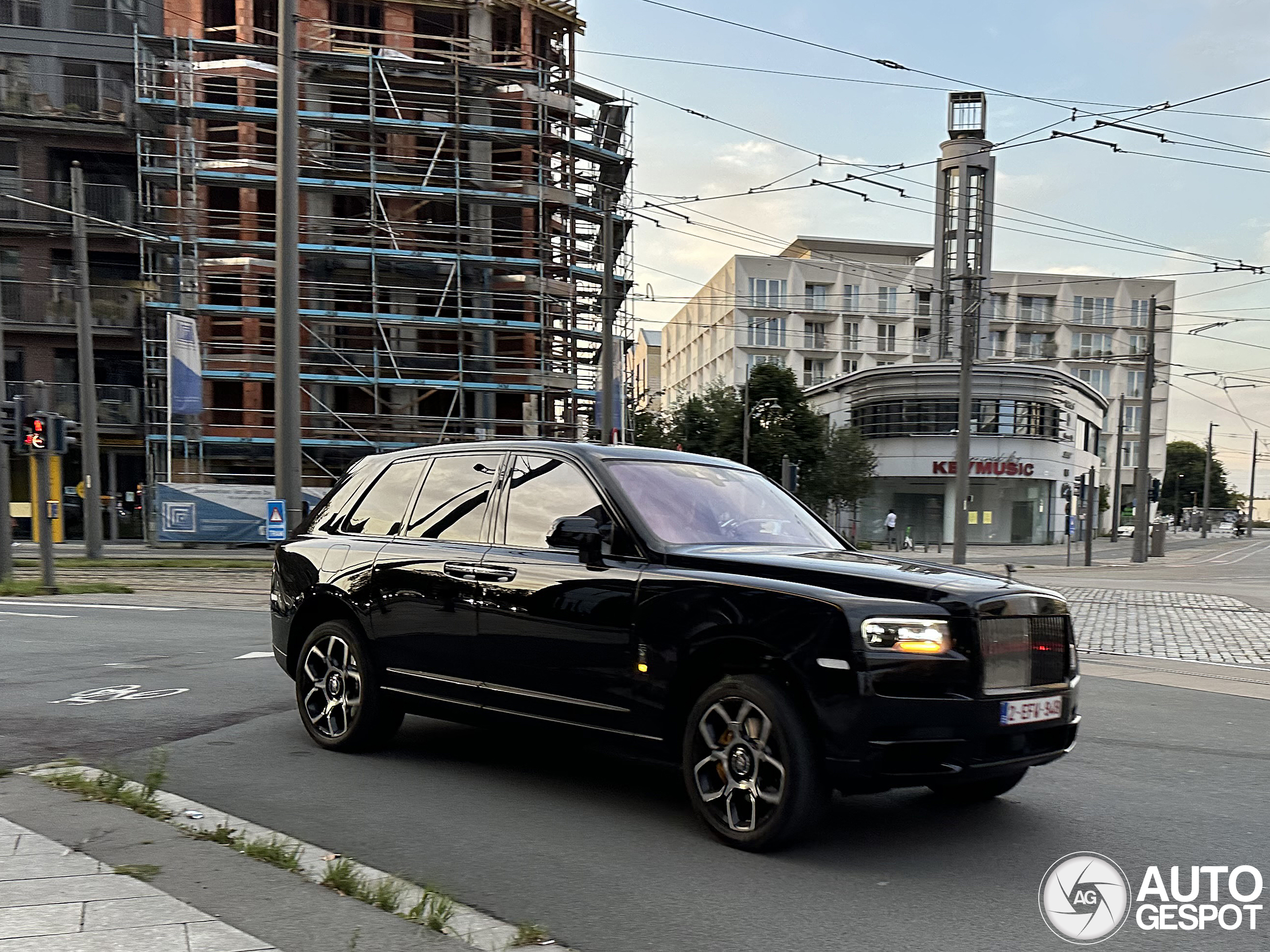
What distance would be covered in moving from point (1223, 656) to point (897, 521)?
156 ft

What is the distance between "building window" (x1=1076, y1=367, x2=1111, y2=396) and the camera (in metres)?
84.9

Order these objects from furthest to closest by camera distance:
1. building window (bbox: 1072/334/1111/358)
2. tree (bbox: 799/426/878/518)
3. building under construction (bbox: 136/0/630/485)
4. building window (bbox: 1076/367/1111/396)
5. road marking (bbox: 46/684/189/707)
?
building window (bbox: 1076/367/1111/396) → building window (bbox: 1072/334/1111/358) → tree (bbox: 799/426/878/518) → building under construction (bbox: 136/0/630/485) → road marking (bbox: 46/684/189/707)

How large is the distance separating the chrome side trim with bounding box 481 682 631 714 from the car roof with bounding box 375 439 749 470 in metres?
1.20

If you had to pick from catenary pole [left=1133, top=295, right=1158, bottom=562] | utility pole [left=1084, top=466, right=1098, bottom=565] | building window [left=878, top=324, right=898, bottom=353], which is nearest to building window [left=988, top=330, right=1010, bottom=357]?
building window [left=878, top=324, right=898, bottom=353]

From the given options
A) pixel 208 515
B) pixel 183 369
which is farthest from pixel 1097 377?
pixel 183 369

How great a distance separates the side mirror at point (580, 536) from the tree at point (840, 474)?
43.9 meters

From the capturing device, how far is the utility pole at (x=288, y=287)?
50.0ft

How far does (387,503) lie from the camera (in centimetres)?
659

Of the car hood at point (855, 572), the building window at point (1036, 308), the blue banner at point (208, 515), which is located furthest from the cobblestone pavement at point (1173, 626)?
the building window at point (1036, 308)

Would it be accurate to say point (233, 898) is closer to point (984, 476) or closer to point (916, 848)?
point (916, 848)

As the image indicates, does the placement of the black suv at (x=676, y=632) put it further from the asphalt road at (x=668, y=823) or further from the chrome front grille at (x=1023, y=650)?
the asphalt road at (x=668, y=823)

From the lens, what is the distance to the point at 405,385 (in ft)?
110

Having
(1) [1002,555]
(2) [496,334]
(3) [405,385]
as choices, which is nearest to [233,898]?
(3) [405,385]

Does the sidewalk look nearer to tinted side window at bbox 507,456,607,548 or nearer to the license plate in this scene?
tinted side window at bbox 507,456,607,548
